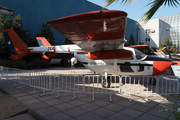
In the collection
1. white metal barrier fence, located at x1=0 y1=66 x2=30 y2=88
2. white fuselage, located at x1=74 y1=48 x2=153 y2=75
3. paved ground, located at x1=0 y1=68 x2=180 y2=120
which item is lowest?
paved ground, located at x1=0 y1=68 x2=180 y2=120

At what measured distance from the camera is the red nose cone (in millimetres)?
6777

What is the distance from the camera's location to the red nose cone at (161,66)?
678 centimetres

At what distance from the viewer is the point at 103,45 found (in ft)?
18.3

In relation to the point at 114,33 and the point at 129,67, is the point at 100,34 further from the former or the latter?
the point at 129,67

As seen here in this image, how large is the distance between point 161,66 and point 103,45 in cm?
386

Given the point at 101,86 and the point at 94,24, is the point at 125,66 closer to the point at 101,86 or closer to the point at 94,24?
the point at 101,86

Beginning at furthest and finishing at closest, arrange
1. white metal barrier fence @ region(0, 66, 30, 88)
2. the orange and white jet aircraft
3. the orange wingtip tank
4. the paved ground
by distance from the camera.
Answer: white metal barrier fence @ region(0, 66, 30, 88) → the orange wingtip tank → the paved ground → the orange and white jet aircraft

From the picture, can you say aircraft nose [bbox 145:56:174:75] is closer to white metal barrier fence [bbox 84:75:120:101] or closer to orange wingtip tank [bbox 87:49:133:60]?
orange wingtip tank [bbox 87:49:133:60]

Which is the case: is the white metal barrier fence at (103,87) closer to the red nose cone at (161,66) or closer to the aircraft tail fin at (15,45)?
the red nose cone at (161,66)

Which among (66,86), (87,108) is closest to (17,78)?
(66,86)

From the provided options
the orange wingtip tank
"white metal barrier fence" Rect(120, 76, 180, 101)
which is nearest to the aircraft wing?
the orange wingtip tank

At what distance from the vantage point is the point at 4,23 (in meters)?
16.8

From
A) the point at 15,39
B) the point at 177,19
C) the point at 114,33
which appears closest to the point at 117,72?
the point at 114,33

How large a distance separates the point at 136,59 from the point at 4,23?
60.3ft
